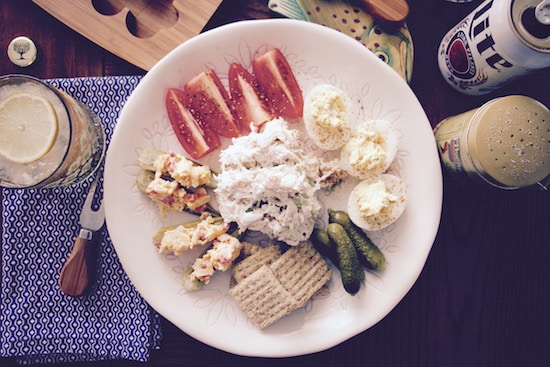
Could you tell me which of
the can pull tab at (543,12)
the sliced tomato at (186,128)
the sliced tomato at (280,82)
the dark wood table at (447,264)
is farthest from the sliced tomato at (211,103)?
the can pull tab at (543,12)

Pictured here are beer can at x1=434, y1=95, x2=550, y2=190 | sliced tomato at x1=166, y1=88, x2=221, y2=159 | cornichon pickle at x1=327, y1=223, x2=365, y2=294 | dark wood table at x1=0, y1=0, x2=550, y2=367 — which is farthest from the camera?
dark wood table at x1=0, y1=0, x2=550, y2=367

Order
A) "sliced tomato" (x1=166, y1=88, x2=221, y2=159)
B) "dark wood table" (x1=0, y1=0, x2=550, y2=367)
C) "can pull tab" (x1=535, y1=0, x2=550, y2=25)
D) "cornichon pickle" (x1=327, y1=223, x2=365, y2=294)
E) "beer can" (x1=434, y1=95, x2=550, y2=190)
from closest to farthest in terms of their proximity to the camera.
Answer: "can pull tab" (x1=535, y1=0, x2=550, y2=25), "beer can" (x1=434, y1=95, x2=550, y2=190), "cornichon pickle" (x1=327, y1=223, x2=365, y2=294), "sliced tomato" (x1=166, y1=88, x2=221, y2=159), "dark wood table" (x1=0, y1=0, x2=550, y2=367)

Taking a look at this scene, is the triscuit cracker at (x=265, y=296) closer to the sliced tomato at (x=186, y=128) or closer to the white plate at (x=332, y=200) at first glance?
the white plate at (x=332, y=200)

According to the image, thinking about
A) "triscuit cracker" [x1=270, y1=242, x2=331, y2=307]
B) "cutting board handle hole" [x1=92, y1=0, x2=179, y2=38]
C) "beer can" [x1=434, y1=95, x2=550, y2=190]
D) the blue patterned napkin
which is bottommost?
the blue patterned napkin

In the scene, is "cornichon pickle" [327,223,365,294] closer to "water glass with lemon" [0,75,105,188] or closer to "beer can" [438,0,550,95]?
"beer can" [438,0,550,95]

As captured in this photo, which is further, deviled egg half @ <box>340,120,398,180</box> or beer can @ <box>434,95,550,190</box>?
deviled egg half @ <box>340,120,398,180</box>

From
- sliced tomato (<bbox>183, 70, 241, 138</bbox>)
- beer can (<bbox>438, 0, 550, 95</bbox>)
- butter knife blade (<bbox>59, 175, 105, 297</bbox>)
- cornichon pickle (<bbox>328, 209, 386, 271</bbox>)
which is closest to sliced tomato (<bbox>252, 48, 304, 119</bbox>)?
sliced tomato (<bbox>183, 70, 241, 138</bbox>)

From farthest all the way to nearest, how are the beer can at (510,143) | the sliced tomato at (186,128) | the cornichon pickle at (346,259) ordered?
1. the sliced tomato at (186,128)
2. the cornichon pickle at (346,259)
3. the beer can at (510,143)

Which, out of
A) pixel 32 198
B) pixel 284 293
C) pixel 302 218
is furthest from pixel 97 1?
pixel 284 293
